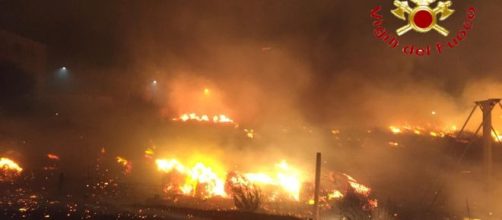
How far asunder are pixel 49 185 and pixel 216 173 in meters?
6.99

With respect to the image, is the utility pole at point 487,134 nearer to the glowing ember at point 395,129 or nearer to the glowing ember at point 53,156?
the glowing ember at point 395,129

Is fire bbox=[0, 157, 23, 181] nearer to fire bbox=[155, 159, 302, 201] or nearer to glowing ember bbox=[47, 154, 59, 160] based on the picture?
glowing ember bbox=[47, 154, 59, 160]

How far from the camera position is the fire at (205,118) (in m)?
31.0

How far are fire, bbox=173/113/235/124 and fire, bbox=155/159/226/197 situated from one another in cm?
1106

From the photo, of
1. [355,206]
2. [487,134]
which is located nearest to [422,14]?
[487,134]

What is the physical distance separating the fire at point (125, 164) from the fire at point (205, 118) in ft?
29.7

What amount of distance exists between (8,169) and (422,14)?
56.8ft

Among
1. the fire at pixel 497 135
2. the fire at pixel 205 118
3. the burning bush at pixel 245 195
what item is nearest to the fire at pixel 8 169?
the burning bush at pixel 245 195

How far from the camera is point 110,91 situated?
39156mm

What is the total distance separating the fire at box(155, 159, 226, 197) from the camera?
678 inches

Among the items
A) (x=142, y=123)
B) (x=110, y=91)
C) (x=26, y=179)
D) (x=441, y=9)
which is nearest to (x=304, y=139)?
(x=142, y=123)

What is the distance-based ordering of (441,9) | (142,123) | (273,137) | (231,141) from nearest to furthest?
1. (441,9)
2. (231,141)
3. (273,137)
4. (142,123)

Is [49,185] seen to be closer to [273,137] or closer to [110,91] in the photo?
[273,137]

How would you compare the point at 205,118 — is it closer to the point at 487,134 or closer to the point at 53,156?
the point at 53,156
